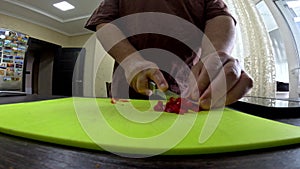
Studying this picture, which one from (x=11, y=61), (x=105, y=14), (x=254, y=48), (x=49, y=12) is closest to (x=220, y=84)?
(x=105, y=14)

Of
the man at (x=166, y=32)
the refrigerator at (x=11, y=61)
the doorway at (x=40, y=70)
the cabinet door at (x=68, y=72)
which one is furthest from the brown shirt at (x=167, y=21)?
the doorway at (x=40, y=70)

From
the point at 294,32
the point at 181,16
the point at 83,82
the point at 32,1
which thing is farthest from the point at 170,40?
the point at 83,82

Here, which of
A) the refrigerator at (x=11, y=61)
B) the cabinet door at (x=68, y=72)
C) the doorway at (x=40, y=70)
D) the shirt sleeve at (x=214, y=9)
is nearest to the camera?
the shirt sleeve at (x=214, y=9)

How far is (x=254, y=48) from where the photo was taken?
1.73 m

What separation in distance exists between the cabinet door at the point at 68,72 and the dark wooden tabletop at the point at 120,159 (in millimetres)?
4209

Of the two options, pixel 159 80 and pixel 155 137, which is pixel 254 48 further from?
pixel 155 137

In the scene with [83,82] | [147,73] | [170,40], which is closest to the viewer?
[147,73]

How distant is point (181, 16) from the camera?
2.90 ft

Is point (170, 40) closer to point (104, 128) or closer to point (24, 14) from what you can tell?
point (104, 128)

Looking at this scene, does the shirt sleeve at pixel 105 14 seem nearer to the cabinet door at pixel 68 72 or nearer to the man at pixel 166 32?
the man at pixel 166 32

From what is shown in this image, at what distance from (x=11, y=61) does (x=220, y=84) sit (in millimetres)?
2637

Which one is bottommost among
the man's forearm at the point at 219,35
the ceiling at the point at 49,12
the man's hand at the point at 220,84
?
the man's hand at the point at 220,84

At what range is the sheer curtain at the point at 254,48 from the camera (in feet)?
5.44

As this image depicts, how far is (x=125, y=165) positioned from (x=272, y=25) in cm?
277
